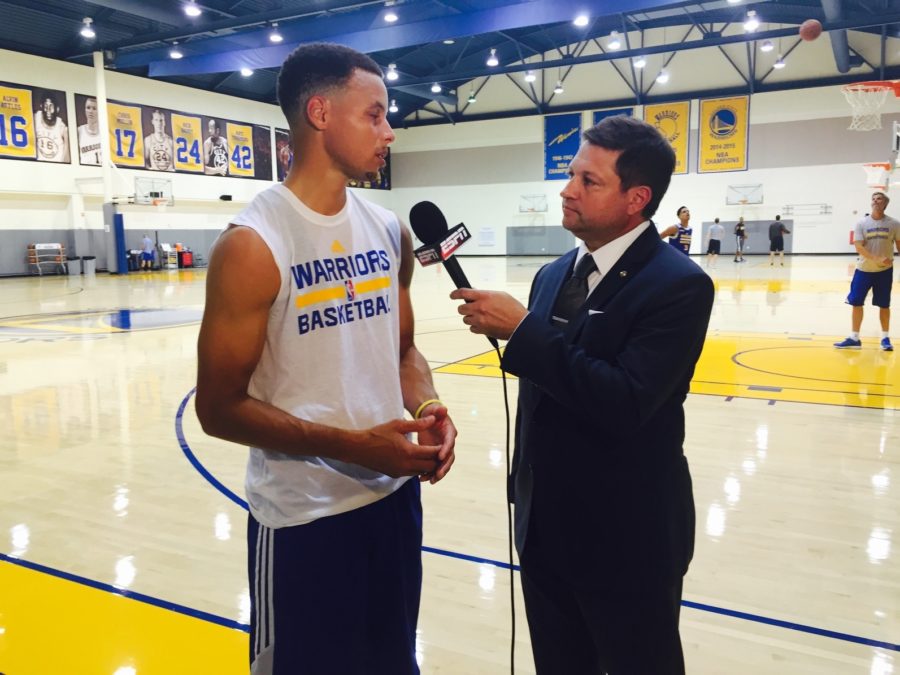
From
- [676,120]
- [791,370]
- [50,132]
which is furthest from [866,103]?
→ [50,132]

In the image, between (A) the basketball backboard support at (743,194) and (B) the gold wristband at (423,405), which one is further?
(A) the basketball backboard support at (743,194)

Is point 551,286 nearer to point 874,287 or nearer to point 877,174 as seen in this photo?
point 874,287

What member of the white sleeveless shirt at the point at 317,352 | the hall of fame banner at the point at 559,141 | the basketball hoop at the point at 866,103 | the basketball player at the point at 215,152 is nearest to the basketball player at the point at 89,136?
the basketball player at the point at 215,152

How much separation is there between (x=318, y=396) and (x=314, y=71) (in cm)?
71

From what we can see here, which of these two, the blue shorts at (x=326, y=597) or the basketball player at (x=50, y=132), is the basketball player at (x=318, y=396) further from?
the basketball player at (x=50, y=132)

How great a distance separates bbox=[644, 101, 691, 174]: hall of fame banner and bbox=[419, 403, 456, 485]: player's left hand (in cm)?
2900

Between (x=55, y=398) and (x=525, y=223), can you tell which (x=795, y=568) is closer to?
(x=55, y=398)

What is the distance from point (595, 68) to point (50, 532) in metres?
29.7

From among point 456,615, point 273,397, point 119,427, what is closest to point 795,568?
point 456,615

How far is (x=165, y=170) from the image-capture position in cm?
2502

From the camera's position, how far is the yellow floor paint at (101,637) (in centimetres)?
235

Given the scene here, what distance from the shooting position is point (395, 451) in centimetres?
146

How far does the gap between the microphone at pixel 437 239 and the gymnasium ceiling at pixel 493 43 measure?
1533cm

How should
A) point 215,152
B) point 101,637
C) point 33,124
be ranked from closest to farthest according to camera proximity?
point 101,637
point 33,124
point 215,152
